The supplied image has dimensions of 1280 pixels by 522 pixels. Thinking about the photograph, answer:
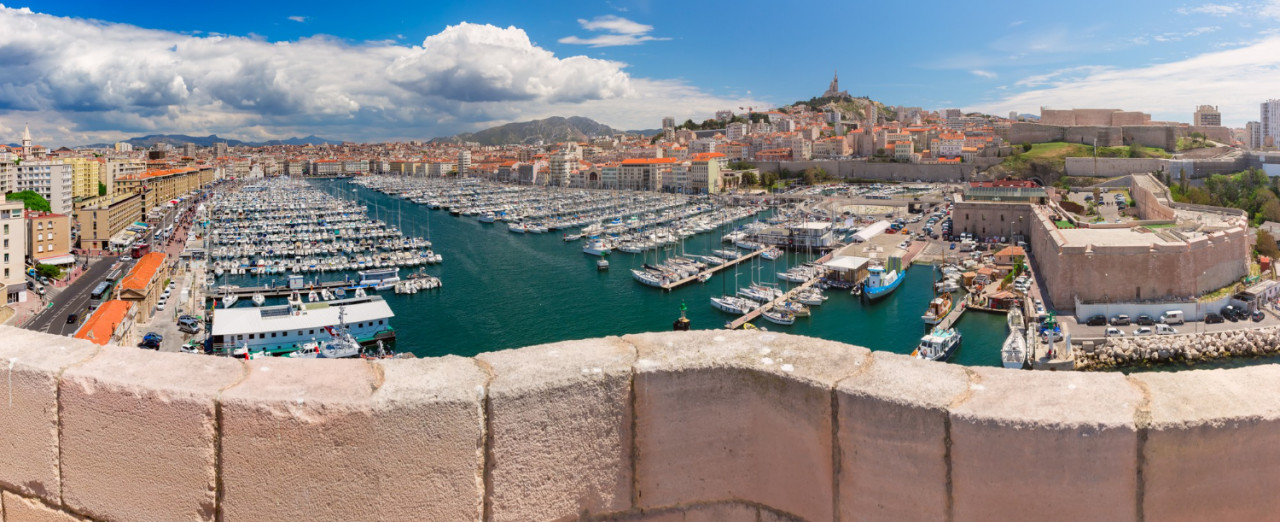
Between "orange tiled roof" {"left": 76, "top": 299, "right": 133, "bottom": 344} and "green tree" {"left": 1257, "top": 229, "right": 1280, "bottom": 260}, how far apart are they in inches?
932

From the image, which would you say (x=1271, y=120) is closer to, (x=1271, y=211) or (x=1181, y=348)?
(x=1271, y=211)

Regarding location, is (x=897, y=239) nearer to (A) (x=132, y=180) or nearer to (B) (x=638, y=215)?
(B) (x=638, y=215)

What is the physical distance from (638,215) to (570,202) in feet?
25.8

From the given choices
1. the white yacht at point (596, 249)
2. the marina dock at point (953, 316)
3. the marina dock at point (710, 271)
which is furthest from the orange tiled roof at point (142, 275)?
the marina dock at point (953, 316)

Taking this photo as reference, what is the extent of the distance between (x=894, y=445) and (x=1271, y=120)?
56.4 m

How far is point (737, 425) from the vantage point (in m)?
1.15

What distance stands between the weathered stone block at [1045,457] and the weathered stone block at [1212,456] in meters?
0.03

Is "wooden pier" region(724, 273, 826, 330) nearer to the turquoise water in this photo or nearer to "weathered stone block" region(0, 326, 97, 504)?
the turquoise water

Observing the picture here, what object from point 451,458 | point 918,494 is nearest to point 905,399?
point 918,494

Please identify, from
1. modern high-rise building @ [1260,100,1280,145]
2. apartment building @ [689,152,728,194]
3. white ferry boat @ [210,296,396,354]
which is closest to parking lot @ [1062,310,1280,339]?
white ferry boat @ [210,296,396,354]

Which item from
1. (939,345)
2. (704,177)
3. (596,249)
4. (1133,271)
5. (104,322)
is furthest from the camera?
(704,177)

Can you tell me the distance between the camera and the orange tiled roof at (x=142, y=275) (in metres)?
14.2

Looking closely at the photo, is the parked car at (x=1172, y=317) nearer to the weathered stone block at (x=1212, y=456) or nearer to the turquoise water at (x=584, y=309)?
the turquoise water at (x=584, y=309)

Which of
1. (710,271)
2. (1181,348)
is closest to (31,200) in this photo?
(710,271)
